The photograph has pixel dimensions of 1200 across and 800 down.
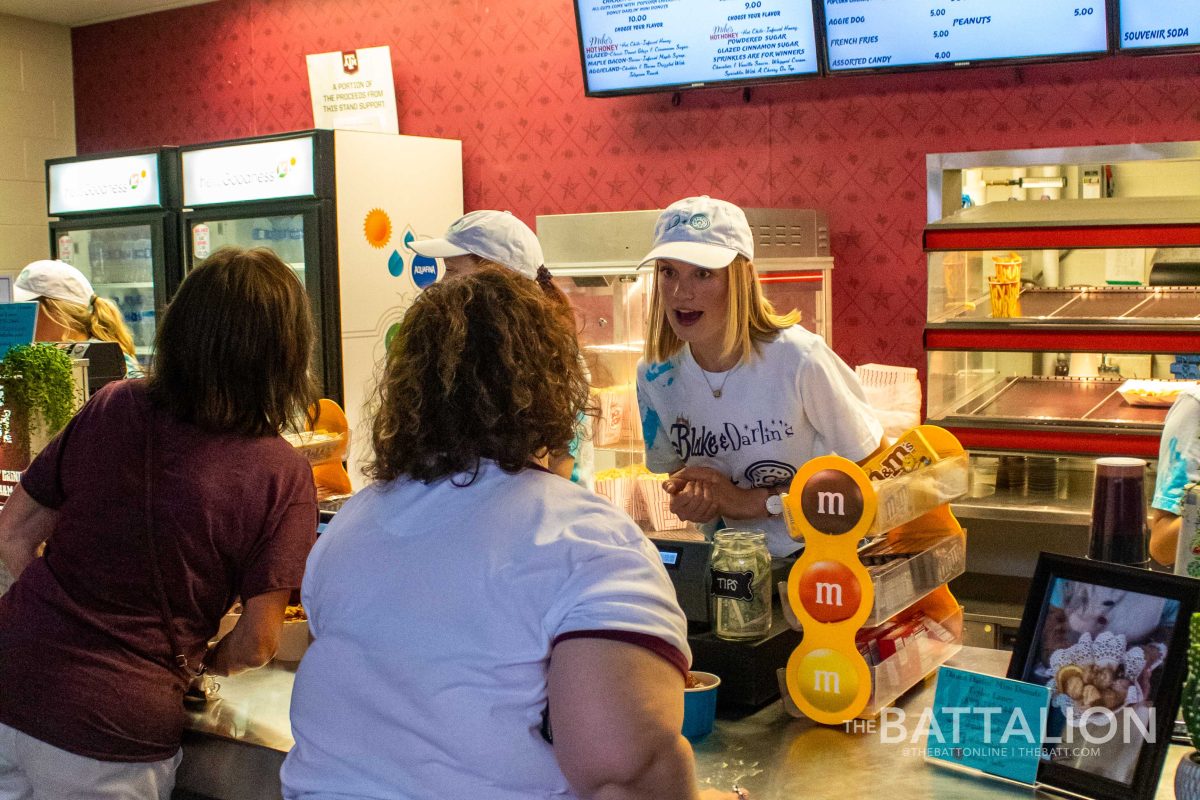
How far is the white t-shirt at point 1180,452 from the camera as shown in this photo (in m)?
2.23

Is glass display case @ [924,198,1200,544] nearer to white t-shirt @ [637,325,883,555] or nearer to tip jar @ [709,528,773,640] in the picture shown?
white t-shirt @ [637,325,883,555]

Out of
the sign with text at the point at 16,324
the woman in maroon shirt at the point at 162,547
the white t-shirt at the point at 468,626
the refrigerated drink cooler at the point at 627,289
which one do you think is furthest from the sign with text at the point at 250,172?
the white t-shirt at the point at 468,626

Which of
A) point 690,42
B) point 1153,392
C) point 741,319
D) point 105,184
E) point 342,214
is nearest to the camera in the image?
point 741,319

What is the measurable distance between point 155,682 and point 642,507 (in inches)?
101

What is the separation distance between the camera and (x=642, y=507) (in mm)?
4277

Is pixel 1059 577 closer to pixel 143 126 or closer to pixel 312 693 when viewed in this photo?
pixel 312 693

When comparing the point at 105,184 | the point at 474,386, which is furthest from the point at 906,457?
the point at 105,184

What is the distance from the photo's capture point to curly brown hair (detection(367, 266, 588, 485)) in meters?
1.32

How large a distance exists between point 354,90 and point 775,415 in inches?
168

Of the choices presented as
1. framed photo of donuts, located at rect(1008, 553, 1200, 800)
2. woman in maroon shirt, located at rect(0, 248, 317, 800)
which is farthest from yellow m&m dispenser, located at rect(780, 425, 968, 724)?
woman in maroon shirt, located at rect(0, 248, 317, 800)

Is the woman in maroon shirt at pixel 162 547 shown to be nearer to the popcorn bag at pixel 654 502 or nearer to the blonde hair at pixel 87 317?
the popcorn bag at pixel 654 502

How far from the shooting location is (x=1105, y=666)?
1.54 meters

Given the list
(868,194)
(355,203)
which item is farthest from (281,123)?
(868,194)

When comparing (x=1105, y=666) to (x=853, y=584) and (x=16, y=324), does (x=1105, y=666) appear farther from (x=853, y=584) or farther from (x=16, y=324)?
(x=16, y=324)
